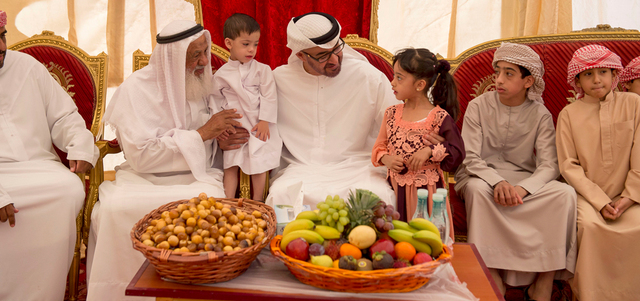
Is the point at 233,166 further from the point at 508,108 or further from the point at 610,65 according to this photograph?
the point at 610,65

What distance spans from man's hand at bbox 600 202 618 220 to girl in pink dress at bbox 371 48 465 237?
877 millimetres

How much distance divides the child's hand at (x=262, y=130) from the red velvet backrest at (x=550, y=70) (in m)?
1.41

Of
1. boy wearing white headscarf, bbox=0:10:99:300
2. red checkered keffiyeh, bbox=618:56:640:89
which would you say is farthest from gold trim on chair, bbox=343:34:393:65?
boy wearing white headscarf, bbox=0:10:99:300

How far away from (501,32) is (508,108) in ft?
7.04


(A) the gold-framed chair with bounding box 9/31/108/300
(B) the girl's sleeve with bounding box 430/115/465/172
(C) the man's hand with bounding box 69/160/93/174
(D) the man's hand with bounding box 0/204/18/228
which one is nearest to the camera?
(D) the man's hand with bounding box 0/204/18/228

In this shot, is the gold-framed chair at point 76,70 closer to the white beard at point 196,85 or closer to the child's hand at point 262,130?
the white beard at point 196,85

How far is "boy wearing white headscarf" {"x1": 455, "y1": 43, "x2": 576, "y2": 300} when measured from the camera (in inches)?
113

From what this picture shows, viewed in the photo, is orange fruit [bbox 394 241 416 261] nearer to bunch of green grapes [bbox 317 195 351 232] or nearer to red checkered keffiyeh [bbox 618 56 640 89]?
bunch of green grapes [bbox 317 195 351 232]

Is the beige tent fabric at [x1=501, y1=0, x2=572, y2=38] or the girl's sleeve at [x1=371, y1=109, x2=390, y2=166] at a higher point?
the beige tent fabric at [x1=501, y1=0, x2=572, y2=38]

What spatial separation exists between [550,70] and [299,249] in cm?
268

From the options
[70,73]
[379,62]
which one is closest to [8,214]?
[70,73]

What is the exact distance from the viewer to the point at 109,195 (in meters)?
2.86

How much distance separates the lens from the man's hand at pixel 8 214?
2.58 metres

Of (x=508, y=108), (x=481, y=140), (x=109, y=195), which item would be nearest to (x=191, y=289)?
(x=109, y=195)
